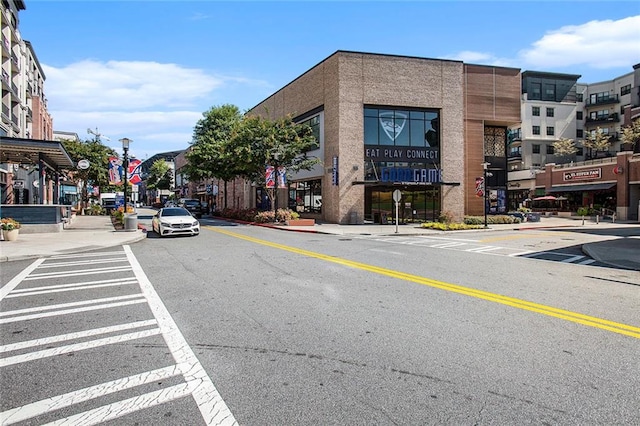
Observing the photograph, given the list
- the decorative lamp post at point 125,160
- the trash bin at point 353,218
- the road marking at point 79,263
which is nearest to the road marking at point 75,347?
the road marking at point 79,263

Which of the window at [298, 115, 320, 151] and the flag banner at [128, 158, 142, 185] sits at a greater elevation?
the window at [298, 115, 320, 151]

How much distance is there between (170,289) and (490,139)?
3782 centimetres

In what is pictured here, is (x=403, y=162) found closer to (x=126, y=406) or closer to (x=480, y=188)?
(x=480, y=188)

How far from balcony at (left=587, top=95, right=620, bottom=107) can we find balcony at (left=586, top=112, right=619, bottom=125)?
2.21 meters

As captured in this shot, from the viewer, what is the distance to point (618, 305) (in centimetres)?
692

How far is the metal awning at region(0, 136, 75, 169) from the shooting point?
790 inches

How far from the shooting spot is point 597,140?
63.8 m

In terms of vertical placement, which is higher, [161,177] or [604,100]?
[604,100]

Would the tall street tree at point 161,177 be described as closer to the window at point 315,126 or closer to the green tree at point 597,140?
the window at point 315,126

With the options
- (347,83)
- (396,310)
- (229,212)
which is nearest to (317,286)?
(396,310)

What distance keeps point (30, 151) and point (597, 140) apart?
73438mm

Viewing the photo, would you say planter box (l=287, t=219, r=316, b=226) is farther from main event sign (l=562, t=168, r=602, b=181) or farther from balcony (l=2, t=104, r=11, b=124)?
main event sign (l=562, t=168, r=602, b=181)

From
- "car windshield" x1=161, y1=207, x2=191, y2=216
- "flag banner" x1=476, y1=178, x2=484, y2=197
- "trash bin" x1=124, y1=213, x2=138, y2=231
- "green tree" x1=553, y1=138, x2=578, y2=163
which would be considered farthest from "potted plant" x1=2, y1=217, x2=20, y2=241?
"green tree" x1=553, y1=138, x2=578, y2=163

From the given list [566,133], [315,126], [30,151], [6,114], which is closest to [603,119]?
[566,133]
